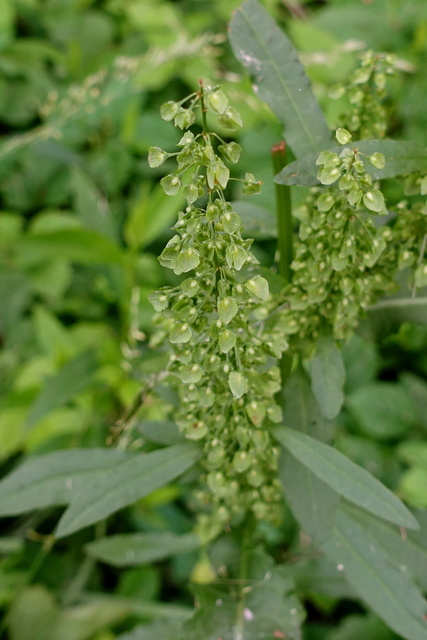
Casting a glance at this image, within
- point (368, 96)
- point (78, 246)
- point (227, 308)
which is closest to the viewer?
point (227, 308)

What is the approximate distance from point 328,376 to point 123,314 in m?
1.28

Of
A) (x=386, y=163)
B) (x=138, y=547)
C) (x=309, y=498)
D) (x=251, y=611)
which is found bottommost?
(x=138, y=547)

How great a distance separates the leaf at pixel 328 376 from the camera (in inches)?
44.1

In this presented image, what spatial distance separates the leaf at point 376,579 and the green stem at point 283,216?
1.78 feet

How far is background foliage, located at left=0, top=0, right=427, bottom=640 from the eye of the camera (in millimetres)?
1775

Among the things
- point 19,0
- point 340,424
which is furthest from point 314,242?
point 19,0

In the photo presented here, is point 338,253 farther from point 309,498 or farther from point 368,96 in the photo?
point 309,498

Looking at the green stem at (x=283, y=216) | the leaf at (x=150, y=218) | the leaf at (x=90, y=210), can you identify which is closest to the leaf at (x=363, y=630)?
the green stem at (x=283, y=216)

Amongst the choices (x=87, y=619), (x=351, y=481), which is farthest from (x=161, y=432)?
(x=87, y=619)

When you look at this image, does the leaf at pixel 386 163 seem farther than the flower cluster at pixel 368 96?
No

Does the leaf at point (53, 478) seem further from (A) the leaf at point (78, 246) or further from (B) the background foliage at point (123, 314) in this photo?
(A) the leaf at point (78, 246)

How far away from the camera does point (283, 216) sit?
1.14 meters

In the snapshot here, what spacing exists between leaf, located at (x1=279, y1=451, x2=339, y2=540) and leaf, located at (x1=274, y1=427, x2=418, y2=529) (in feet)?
0.33

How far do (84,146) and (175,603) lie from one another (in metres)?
1.91
